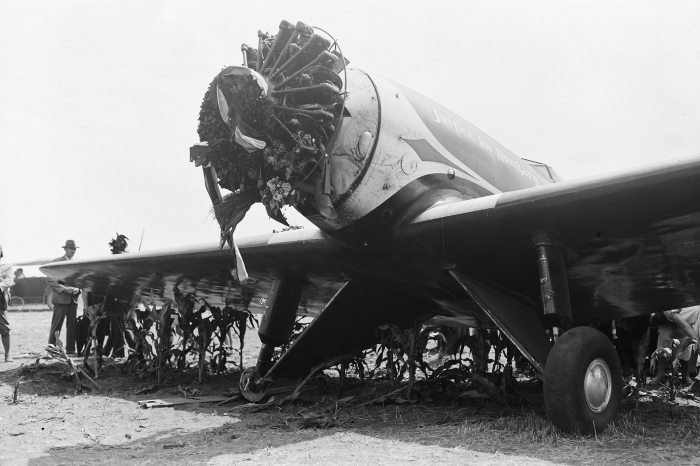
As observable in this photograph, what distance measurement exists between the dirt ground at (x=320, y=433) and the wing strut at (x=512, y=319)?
0.51 m

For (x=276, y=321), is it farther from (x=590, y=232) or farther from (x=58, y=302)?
(x=58, y=302)

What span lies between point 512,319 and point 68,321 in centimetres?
841

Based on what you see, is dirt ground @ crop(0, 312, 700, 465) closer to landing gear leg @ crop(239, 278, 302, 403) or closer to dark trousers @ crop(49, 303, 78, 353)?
landing gear leg @ crop(239, 278, 302, 403)

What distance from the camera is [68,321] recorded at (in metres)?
10.8

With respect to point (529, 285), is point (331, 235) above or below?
above

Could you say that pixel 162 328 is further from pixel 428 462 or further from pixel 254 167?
pixel 428 462

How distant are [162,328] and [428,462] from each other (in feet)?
15.7

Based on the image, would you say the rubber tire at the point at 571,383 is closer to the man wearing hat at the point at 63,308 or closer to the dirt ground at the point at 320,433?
the dirt ground at the point at 320,433

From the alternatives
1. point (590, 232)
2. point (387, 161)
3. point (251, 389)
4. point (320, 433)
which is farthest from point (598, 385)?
point (251, 389)

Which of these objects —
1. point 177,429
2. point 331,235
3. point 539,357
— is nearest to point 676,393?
point 539,357

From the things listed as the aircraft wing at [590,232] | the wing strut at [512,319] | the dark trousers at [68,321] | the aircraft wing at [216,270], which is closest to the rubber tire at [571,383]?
the wing strut at [512,319]

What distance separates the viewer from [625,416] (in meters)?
4.96

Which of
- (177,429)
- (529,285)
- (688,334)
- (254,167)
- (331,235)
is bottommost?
(177,429)

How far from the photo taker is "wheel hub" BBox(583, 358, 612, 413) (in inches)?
169
